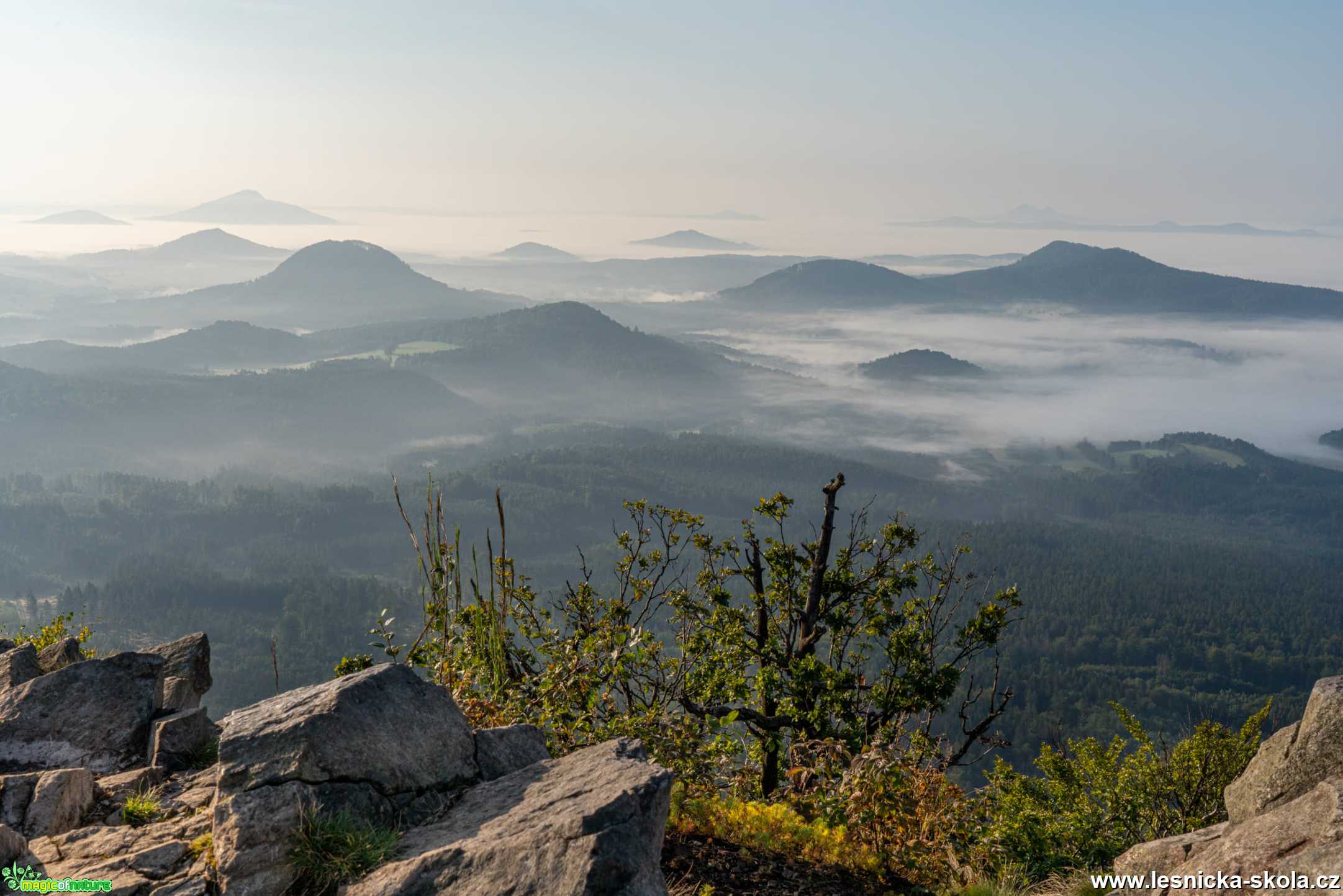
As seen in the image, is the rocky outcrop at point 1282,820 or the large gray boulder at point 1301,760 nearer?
the rocky outcrop at point 1282,820

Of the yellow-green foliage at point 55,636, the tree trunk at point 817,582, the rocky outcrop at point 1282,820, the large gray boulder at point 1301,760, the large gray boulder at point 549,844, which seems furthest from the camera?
the yellow-green foliage at point 55,636

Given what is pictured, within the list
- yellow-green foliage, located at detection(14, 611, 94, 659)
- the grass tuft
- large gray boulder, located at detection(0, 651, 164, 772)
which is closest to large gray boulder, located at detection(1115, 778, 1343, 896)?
the grass tuft

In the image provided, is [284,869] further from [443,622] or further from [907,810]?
[907,810]

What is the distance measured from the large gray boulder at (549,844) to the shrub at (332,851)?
0.13 m

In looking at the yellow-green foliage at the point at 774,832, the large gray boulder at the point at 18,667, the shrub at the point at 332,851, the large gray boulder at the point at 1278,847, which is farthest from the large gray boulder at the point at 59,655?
the large gray boulder at the point at 1278,847

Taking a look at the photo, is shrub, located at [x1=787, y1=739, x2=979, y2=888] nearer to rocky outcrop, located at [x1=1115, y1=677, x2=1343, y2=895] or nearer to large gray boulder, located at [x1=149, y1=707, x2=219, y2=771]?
rocky outcrop, located at [x1=1115, y1=677, x2=1343, y2=895]

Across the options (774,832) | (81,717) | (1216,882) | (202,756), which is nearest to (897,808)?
(774,832)

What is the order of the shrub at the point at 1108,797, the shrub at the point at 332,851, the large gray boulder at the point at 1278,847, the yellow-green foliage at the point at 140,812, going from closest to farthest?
the shrub at the point at 332,851 → the large gray boulder at the point at 1278,847 → the yellow-green foliage at the point at 140,812 → the shrub at the point at 1108,797

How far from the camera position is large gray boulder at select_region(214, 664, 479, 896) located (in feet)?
18.6

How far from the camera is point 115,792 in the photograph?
743 centimetres

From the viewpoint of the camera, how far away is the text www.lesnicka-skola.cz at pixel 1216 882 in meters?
5.62

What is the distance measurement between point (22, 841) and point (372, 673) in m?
2.43

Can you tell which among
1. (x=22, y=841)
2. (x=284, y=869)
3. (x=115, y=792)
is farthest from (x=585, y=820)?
(x=115, y=792)

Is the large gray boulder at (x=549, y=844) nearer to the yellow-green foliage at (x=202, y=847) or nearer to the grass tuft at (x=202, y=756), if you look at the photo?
the yellow-green foliage at (x=202, y=847)
